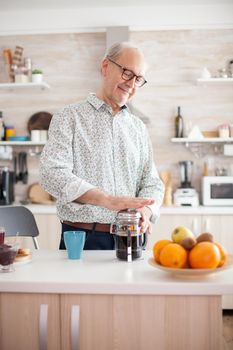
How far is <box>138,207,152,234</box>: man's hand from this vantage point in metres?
1.75

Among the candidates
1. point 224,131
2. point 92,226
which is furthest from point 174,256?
point 224,131

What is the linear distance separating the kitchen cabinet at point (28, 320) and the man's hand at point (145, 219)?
447mm

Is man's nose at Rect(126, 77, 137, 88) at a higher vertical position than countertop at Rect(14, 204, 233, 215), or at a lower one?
higher

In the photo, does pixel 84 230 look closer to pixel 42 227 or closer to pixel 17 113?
pixel 42 227

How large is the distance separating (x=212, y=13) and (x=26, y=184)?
2.46 m

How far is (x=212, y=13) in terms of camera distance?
14.4 feet

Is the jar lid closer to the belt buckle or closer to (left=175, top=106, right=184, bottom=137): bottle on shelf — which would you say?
the belt buckle

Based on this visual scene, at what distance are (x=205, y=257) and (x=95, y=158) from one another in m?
0.71

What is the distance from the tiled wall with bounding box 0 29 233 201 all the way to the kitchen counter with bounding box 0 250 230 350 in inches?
123

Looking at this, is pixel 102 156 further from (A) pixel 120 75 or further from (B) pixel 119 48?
(B) pixel 119 48

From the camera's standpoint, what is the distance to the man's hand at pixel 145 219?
5.75ft

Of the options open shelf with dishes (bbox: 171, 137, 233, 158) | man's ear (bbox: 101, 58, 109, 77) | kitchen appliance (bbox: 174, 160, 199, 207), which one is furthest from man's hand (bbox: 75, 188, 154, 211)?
open shelf with dishes (bbox: 171, 137, 233, 158)

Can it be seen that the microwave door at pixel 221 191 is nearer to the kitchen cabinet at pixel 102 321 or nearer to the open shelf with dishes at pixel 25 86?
the open shelf with dishes at pixel 25 86

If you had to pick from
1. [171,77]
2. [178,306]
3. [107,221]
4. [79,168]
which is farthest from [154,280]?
[171,77]
